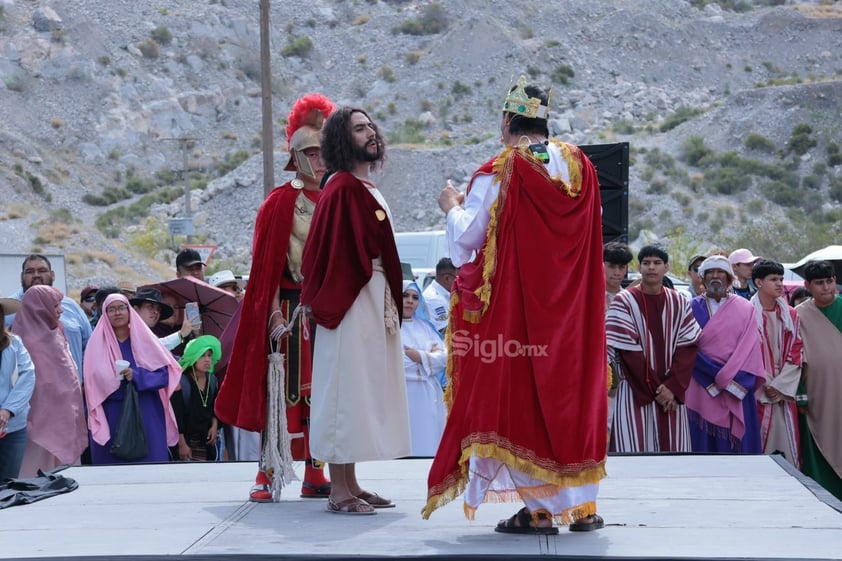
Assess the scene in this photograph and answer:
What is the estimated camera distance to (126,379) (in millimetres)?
8086

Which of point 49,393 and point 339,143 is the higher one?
point 339,143

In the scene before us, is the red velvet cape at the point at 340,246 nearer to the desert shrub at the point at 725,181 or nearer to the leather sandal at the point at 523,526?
the leather sandal at the point at 523,526


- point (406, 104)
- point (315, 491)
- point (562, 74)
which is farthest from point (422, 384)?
point (562, 74)

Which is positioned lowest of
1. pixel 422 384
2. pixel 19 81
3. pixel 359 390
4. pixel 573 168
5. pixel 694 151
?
pixel 422 384

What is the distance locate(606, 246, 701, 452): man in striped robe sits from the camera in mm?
7918

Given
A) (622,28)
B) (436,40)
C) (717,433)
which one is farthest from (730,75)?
(717,433)

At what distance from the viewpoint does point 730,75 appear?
209ft

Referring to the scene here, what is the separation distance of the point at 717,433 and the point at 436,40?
60.1 metres

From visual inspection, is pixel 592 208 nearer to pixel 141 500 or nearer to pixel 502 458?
pixel 502 458

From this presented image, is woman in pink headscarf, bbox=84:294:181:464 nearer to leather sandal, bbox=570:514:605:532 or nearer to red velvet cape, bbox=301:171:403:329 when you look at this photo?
red velvet cape, bbox=301:171:403:329

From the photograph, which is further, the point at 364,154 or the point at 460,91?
the point at 460,91

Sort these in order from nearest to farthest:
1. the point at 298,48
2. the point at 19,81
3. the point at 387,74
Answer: the point at 19,81, the point at 387,74, the point at 298,48

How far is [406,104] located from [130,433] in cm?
5359

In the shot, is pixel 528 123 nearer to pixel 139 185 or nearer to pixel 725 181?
pixel 725 181
